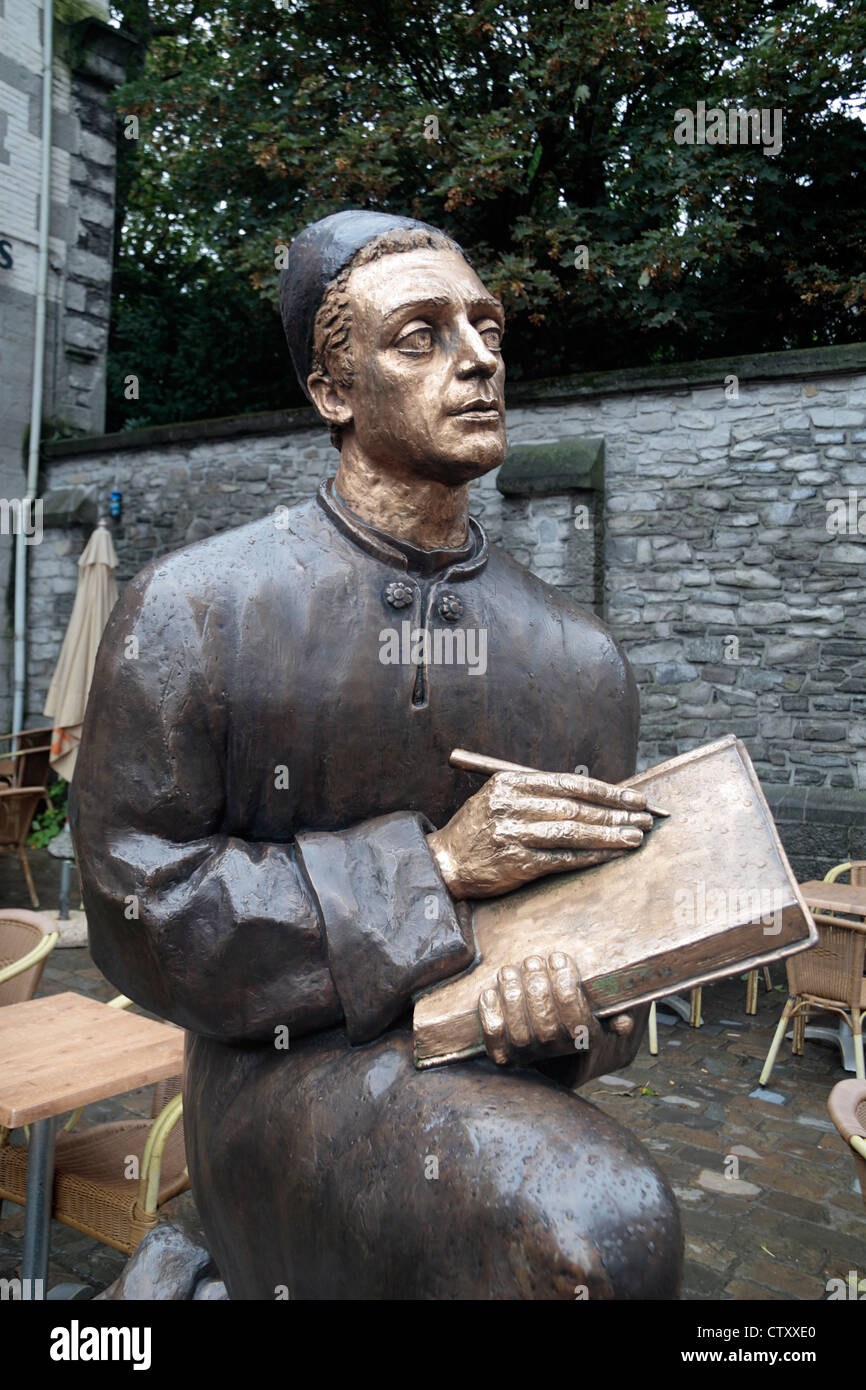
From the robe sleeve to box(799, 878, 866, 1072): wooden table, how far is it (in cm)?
387

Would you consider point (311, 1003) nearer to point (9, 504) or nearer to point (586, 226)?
point (586, 226)

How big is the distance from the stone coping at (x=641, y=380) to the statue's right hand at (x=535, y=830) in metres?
5.38

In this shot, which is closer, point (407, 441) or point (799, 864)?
point (407, 441)

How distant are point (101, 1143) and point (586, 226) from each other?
811 cm

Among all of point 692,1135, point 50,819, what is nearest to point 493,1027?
point 692,1135

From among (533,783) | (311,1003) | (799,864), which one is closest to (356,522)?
(533,783)

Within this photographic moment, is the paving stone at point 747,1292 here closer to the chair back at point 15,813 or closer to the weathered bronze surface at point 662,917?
the weathered bronze surface at point 662,917

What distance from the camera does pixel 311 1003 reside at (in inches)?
59.7

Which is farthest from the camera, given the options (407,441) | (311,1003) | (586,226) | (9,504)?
(9,504)

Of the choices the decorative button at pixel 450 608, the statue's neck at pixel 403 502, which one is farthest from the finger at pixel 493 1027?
the statue's neck at pixel 403 502

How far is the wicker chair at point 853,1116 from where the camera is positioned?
100 inches

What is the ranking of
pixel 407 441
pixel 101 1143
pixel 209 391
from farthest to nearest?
pixel 209 391, pixel 101 1143, pixel 407 441

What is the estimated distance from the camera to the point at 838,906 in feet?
16.6

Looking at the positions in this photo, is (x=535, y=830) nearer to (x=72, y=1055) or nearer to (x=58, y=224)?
(x=72, y=1055)
